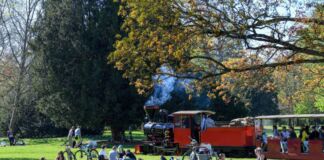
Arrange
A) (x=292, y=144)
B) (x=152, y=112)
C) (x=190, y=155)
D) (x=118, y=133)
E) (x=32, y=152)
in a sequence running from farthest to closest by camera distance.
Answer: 1. (x=118, y=133)
2. (x=32, y=152)
3. (x=152, y=112)
4. (x=292, y=144)
5. (x=190, y=155)

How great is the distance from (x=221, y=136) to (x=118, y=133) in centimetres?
1734

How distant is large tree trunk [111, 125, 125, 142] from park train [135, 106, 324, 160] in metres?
10.8

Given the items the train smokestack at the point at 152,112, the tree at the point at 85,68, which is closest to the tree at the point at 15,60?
the tree at the point at 85,68

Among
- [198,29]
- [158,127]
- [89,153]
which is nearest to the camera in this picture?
[198,29]

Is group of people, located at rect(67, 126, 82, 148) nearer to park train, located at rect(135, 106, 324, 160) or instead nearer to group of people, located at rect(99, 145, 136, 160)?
park train, located at rect(135, 106, 324, 160)

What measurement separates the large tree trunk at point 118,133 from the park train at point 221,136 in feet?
35.6

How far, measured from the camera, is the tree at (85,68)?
44.8m

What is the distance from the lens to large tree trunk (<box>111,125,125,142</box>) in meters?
46.6

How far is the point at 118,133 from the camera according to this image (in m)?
47.2

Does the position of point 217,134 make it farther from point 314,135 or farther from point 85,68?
point 85,68

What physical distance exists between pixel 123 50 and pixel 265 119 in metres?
16.3

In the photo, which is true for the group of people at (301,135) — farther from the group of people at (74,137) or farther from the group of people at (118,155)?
the group of people at (74,137)

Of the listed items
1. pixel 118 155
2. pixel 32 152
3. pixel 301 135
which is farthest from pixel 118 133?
pixel 118 155

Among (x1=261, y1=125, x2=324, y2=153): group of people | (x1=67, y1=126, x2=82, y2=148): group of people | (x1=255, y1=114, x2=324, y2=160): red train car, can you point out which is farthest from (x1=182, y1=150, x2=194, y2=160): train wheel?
(x1=67, y1=126, x2=82, y2=148): group of people
